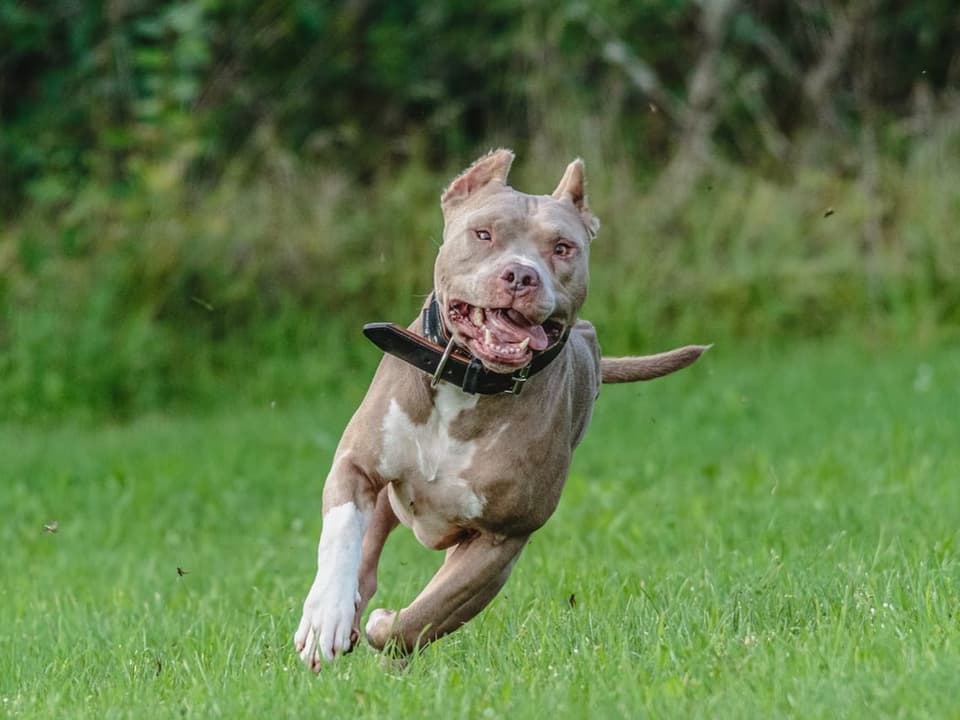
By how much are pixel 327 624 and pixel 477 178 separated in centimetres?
151

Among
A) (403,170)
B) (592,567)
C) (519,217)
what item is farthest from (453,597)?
(403,170)

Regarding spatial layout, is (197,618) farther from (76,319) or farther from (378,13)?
(378,13)

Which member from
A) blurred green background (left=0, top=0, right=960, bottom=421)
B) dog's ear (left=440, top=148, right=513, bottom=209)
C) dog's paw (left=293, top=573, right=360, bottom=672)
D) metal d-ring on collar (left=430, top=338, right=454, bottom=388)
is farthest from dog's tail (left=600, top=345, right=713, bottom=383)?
blurred green background (left=0, top=0, right=960, bottom=421)

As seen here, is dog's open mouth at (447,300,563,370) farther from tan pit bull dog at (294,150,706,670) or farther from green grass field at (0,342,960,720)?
green grass field at (0,342,960,720)

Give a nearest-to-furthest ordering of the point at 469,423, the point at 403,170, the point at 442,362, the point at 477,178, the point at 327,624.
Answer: the point at 327,624
the point at 442,362
the point at 469,423
the point at 477,178
the point at 403,170

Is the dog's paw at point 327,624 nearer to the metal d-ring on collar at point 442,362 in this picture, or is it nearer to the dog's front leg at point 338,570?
the dog's front leg at point 338,570

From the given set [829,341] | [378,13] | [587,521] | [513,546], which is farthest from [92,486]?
[378,13]

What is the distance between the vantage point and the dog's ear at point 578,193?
Answer: 202 inches

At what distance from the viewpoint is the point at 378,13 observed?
55.8ft

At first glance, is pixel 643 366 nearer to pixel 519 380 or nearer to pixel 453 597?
pixel 519 380

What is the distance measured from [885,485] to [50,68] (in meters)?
10.6

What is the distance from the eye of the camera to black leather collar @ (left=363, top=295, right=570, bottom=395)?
15.5ft

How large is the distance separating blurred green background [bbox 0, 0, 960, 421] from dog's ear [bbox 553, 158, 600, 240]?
250 inches

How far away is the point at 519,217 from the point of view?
15.8 feet
